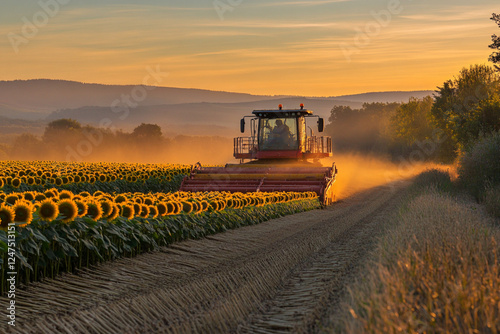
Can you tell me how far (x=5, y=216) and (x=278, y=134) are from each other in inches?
733

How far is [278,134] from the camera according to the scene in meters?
25.3

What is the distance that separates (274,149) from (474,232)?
17.6 m

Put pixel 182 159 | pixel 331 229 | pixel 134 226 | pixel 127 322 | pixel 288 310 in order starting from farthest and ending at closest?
pixel 182 159 < pixel 331 229 < pixel 134 226 < pixel 288 310 < pixel 127 322

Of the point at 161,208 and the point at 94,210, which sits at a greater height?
the point at 94,210

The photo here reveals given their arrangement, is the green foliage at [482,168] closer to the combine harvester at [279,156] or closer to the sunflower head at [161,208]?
the combine harvester at [279,156]

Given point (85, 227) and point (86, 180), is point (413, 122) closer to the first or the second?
point (86, 180)

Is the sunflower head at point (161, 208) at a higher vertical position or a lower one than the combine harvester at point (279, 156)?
lower

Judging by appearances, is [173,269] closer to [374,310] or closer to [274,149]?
[374,310]

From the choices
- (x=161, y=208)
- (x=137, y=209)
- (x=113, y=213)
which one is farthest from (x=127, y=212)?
(x=161, y=208)

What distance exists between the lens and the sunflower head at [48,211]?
7871mm

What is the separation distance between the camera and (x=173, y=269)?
8828 mm

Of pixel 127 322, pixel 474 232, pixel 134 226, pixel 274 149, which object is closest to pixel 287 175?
pixel 274 149

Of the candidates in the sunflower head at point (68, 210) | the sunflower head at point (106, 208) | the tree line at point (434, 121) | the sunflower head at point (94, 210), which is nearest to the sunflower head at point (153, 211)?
the sunflower head at point (106, 208)

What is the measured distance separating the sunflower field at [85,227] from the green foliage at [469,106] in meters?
24.9
